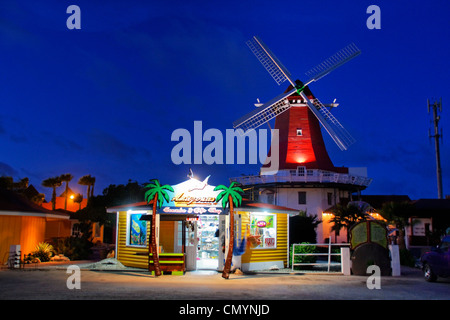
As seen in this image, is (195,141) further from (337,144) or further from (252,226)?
(337,144)

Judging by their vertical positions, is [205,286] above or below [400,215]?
below

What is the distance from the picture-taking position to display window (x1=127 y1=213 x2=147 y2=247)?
19.4 metres

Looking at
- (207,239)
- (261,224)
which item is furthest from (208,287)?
(207,239)

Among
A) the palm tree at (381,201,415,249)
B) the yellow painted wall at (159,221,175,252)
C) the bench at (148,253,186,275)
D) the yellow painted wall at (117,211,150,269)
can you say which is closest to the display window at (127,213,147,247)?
the yellow painted wall at (117,211,150,269)

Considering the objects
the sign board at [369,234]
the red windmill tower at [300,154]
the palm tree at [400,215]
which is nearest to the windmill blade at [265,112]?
the red windmill tower at [300,154]

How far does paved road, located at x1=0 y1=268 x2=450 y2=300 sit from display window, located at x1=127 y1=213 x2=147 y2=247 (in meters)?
1.80

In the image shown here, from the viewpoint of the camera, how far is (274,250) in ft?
65.6

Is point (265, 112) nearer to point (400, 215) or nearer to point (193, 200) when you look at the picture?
point (400, 215)

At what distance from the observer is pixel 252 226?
63.8 feet

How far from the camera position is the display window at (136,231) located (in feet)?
63.6

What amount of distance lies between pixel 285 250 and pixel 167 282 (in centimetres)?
751

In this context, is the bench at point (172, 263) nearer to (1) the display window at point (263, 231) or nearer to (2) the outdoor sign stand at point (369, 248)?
(1) the display window at point (263, 231)

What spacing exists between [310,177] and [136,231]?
26.8 meters
